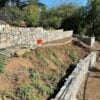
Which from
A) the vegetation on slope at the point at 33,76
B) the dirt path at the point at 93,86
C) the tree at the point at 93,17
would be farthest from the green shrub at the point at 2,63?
the tree at the point at 93,17

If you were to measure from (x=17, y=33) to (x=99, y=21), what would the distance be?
26272mm

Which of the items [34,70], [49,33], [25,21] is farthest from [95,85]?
[25,21]

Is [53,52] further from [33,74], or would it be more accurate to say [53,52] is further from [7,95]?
[7,95]

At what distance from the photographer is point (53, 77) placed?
1538 centimetres

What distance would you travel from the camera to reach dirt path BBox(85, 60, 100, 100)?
49.2ft

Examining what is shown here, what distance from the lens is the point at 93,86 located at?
Result: 17.1 m

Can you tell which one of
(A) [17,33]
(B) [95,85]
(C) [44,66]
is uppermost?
(A) [17,33]

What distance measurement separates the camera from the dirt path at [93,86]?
49.2 ft

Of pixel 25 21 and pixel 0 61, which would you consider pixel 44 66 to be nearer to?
pixel 0 61

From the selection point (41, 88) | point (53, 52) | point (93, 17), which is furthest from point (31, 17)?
point (41, 88)

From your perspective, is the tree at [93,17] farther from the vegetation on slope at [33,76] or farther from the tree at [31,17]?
the vegetation on slope at [33,76]

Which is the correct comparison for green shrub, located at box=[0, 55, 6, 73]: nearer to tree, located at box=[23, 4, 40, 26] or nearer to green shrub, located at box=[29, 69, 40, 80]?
green shrub, located at box=[29, 69, 40, 80]

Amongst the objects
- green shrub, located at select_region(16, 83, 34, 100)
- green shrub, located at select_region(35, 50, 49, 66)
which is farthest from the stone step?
green shrub, located at select_region(35, 50, 49, 66)

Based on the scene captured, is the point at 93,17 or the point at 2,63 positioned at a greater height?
the point at 93,17
